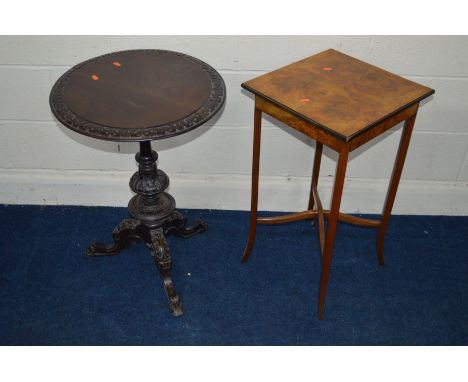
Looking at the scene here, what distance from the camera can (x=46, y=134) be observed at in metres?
2.46

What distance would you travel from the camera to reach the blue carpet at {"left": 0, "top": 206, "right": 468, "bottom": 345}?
6.77 feet

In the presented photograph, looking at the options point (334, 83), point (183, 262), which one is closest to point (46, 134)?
point (183, 262)

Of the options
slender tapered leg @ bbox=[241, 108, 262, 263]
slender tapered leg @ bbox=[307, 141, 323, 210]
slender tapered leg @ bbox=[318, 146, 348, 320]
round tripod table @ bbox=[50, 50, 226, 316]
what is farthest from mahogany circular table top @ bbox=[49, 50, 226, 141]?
slender tapered leg @ bbox=[307, 141, 323, 210]

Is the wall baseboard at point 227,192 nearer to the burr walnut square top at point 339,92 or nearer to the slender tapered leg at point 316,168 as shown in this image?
the slender tapered leg at point 316,168

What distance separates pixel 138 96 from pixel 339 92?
69 cm

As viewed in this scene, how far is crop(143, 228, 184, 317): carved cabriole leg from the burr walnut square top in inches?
31.0

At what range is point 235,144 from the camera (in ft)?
8.00

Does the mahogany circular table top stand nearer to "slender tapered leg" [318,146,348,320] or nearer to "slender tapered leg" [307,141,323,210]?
"slender tapered leg" [318,146,348,320]

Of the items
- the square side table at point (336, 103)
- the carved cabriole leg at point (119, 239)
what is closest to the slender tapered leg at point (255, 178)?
the square side table at point (336, 103)

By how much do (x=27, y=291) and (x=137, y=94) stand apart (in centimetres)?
103

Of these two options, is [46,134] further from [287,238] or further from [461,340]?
[461,340]

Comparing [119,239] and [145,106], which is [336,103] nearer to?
[145,106]

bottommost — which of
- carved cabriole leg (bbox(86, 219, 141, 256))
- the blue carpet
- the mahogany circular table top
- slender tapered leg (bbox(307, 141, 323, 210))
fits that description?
the blue carpet

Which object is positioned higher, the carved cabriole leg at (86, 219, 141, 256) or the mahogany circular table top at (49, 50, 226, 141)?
the mahogany circular table top at (49, 50, 226, 141)
